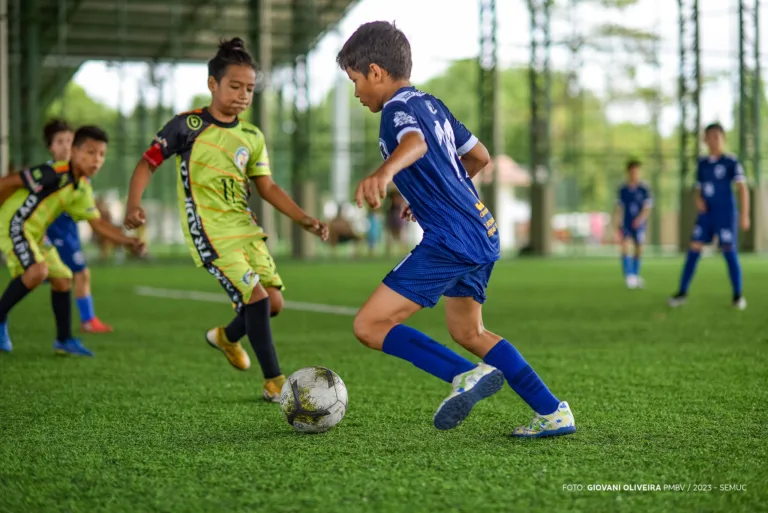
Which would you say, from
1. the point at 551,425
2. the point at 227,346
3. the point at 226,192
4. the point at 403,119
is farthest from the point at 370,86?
the point at 227,346

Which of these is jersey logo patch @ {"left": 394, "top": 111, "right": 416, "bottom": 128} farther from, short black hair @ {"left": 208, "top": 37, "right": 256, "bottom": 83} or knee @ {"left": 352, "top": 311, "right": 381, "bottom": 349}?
short black hair @ {"left": 208, "top": 37, "right": 256, "bottom": 83}

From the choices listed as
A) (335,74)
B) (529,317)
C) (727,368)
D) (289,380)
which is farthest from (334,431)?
(335,74)

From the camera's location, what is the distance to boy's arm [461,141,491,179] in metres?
4.01

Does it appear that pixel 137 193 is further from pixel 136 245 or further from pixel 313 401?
pixel 313 401

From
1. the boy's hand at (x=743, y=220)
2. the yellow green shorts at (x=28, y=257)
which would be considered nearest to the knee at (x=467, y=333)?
the yellow green shorts at (x=28, y=257)

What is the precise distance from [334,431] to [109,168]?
28.1 meters

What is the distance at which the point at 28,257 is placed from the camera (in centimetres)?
670

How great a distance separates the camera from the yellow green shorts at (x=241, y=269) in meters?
4.91

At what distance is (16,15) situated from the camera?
23906 mm

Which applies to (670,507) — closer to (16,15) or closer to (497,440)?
(497,440)

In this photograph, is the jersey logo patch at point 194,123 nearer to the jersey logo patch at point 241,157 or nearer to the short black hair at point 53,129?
the jersey logo patch at point 241,157

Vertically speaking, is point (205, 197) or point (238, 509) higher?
point (205, 197)

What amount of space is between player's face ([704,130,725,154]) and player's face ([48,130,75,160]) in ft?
20.6

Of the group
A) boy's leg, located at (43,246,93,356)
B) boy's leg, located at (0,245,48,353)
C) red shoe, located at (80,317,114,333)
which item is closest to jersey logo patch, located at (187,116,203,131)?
boy's leg, located at (0,245,48,353)
